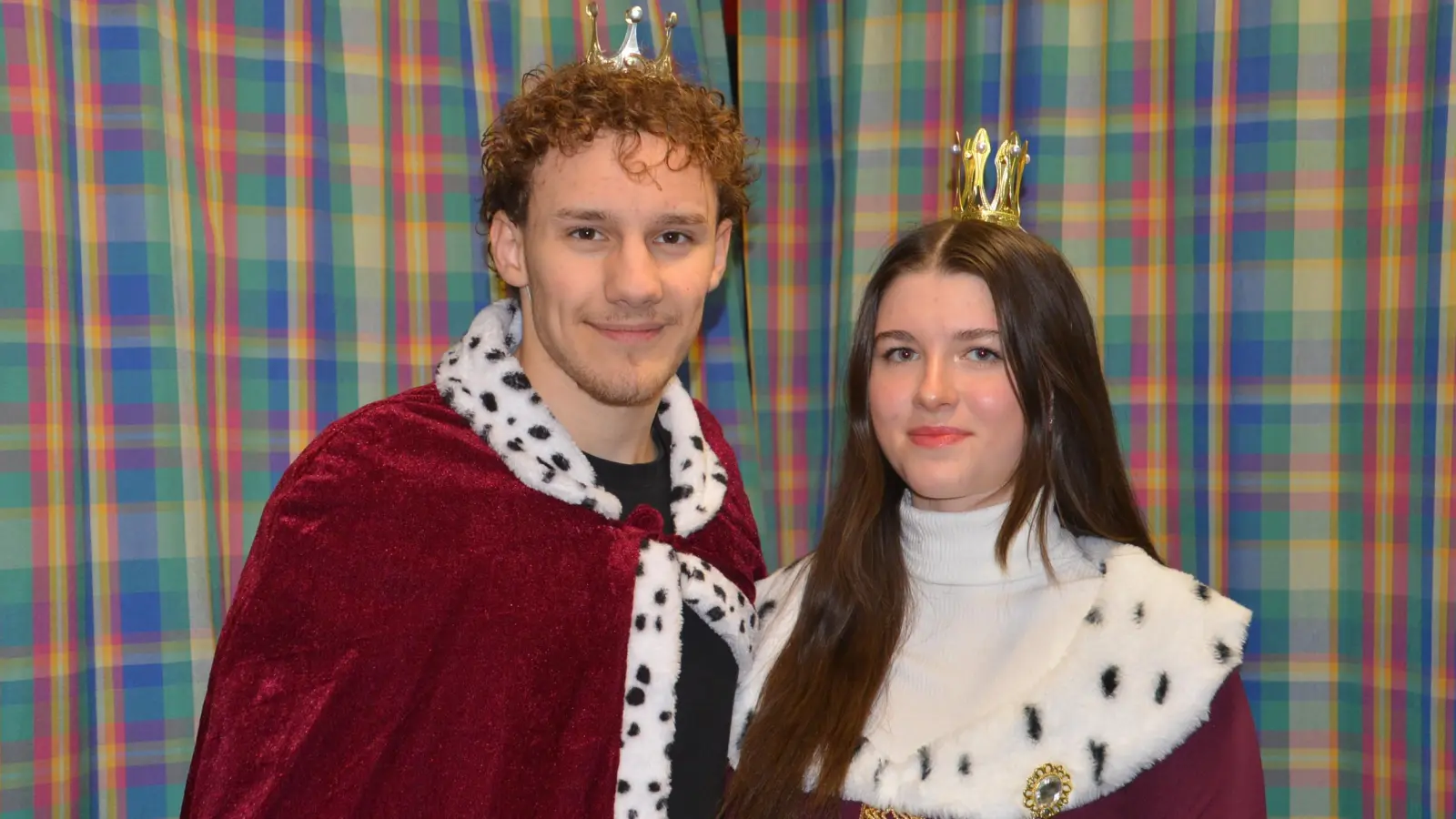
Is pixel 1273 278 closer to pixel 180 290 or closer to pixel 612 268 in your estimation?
pixel 612 268

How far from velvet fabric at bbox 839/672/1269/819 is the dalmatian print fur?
16.0 inches

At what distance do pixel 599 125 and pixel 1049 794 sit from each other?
104 cm

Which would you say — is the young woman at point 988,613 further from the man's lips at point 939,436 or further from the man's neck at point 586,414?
the man's neck at point 586,414

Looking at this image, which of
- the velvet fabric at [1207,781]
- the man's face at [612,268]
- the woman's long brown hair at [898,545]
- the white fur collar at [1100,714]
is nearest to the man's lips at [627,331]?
the man's face at [612,268]

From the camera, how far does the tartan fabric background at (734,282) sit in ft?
5.95

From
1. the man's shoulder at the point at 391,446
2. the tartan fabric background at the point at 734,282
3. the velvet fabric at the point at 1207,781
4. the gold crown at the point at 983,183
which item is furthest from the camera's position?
the tartan fabric background at the point at 734,282

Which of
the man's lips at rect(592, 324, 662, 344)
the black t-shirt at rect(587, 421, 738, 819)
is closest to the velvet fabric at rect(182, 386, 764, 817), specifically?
the black t-shirt at rect(587, 421, 738, 819)

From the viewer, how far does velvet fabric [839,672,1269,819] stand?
1364 millimetres

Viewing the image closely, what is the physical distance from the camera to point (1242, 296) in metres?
2.04

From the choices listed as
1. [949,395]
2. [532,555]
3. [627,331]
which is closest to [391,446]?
[532,555]

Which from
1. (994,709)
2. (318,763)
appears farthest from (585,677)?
(994,709)

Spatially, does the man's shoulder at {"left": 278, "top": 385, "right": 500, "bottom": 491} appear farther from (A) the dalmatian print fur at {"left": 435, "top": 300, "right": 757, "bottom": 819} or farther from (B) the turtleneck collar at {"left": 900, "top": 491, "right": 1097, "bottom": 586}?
→ (B) the turtleneck collar at {"left": 900, "top": 491, "right": 1097, "bottom": 586}

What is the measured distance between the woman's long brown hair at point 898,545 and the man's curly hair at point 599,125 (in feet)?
1.05

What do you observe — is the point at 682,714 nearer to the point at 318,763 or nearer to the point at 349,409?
the point at 318,763
